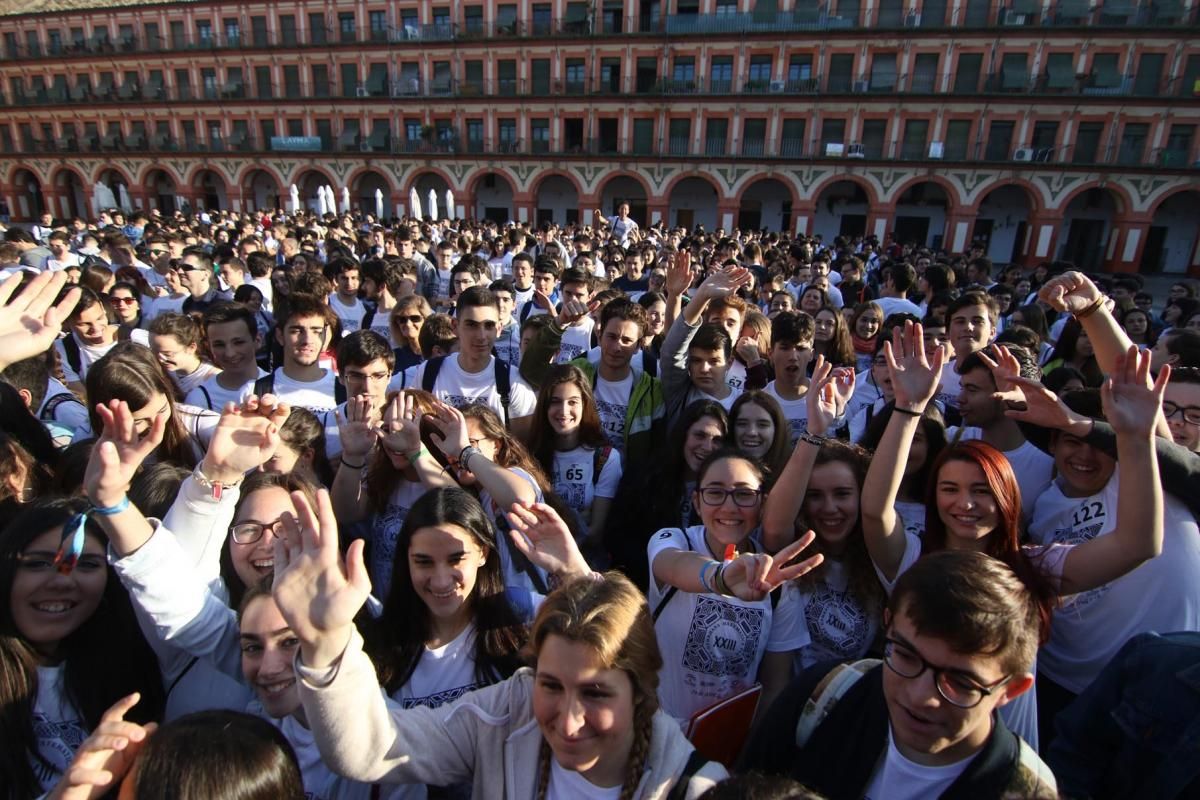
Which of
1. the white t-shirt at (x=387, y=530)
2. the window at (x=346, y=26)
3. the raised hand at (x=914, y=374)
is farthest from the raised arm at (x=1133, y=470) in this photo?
the window at (x=346, y=26)

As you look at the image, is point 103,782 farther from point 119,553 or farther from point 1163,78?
point 1163,78

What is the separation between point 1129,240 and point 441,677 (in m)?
32.5

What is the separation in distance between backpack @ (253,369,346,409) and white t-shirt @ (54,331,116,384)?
4.46ft

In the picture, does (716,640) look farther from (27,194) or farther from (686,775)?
(27,194)

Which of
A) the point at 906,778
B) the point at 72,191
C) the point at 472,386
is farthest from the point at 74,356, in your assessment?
the point at 72,191

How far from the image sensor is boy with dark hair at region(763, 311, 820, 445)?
4.18m

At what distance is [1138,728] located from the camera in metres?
1.74

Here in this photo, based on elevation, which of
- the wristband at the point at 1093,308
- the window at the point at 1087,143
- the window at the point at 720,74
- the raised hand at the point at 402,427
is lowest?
the raised hand at the point at 402,427

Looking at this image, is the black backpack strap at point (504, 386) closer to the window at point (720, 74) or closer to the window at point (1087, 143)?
the window at point (720, 74)

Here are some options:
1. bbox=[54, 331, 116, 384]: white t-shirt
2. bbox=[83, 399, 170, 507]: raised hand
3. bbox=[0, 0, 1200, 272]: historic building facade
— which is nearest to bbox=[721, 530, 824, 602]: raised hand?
bbox=[83, 399, 170, 507]: raised hand

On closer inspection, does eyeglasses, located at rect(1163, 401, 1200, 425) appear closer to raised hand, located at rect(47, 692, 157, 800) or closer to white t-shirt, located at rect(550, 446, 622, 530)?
white t-shirt, located at rect(550, 446, 622, 530)

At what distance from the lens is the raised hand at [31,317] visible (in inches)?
90.7

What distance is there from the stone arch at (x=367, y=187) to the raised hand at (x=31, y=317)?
104 ft

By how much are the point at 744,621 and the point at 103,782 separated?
1.91 metres
